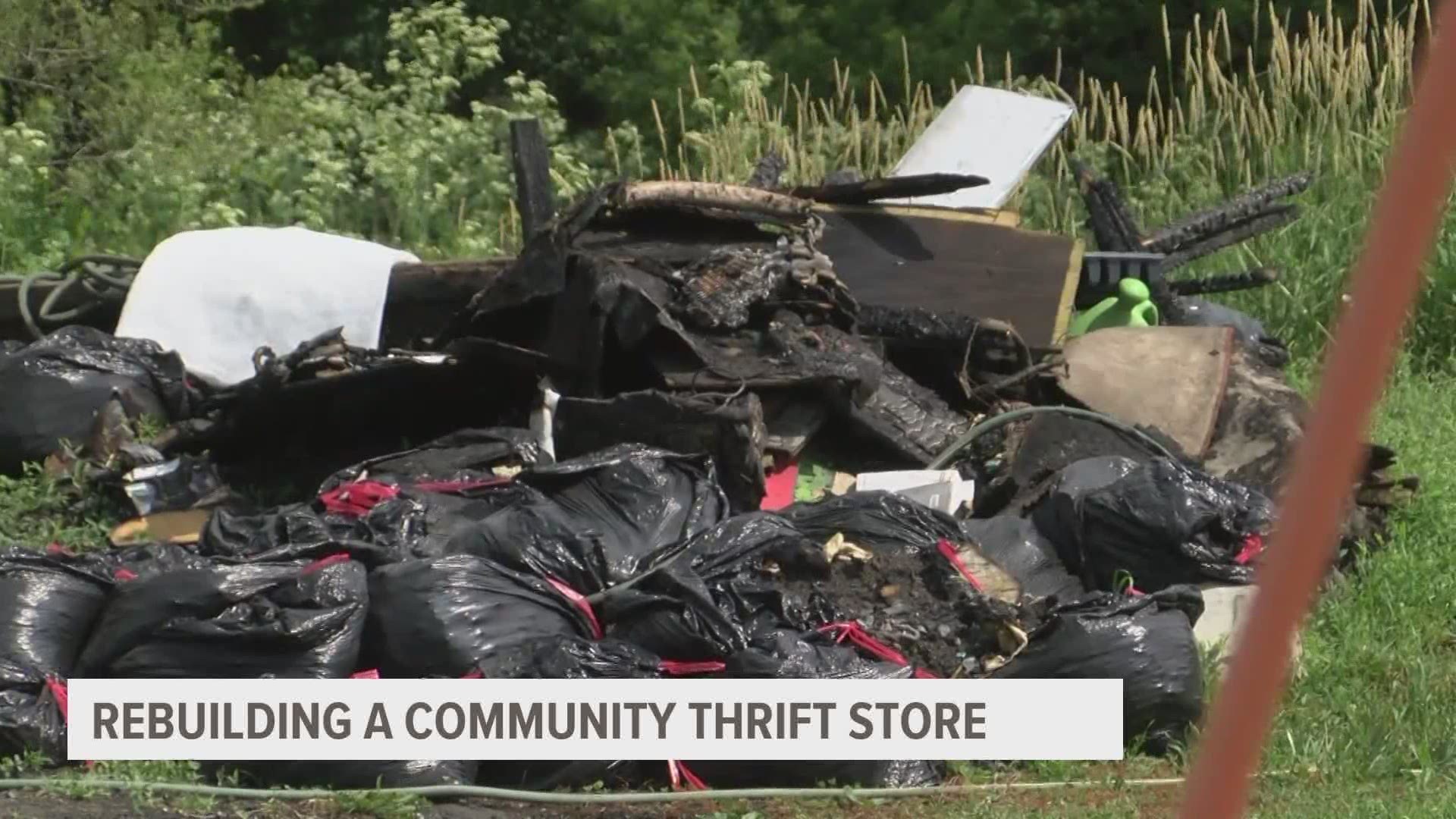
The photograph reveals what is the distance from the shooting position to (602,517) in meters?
5.26

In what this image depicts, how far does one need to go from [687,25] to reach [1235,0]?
566 cm

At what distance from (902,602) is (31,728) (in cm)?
222

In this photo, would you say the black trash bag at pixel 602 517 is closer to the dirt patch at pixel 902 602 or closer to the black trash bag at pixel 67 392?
the dirt patch at pixel 902 602

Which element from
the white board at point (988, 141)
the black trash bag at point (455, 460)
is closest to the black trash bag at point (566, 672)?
the black trash bag at point (455, 460)

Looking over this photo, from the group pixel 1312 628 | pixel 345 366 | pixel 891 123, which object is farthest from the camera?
pixel 891 123

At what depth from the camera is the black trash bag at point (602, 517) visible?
4.96 meters

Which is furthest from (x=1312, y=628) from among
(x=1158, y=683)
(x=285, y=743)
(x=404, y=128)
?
(x=404, y=128)

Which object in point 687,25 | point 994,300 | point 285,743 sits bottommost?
point 687,25

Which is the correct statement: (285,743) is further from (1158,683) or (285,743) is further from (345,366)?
(345,366)

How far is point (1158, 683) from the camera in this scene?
15.2ft

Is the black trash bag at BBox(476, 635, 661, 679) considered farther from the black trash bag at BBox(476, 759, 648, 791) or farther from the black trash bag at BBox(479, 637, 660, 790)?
the black trash bag at BBox(476, 759, 648, 791)

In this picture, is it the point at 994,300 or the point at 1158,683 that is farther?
the point at 994,300

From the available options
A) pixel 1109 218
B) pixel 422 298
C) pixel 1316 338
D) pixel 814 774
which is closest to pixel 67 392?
pixel 422 298

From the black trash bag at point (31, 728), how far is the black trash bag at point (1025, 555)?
2.54m
